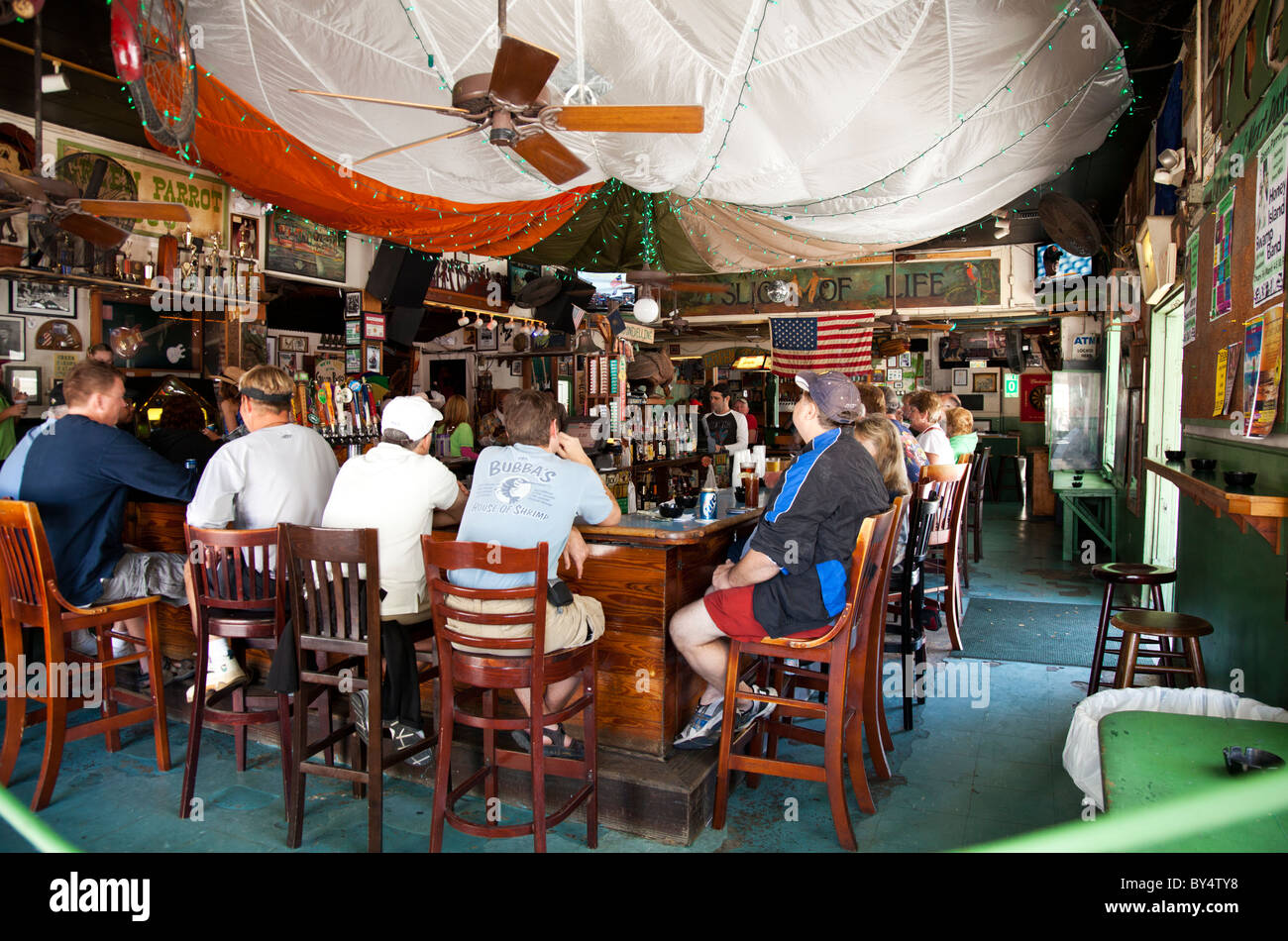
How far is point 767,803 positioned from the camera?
3244 mm

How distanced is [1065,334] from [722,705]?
27.2ft

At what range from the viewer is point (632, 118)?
3.46 m

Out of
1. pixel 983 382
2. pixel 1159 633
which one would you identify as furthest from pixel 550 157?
pixel 983 382

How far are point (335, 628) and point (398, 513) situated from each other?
0.46 m

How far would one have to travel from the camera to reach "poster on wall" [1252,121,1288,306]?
2.60 meters

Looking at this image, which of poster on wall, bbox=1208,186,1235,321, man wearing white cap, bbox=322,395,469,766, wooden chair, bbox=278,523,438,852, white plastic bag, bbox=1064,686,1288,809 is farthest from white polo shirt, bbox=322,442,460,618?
poster on wall, bbox=1208,186,1235,321

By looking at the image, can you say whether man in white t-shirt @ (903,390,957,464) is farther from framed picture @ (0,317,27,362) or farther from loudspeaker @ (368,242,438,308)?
Answer: framed picture @ (0,317,27,362)

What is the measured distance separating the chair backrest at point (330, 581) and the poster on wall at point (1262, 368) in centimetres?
304

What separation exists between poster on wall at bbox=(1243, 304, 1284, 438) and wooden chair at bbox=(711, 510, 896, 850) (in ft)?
4.19

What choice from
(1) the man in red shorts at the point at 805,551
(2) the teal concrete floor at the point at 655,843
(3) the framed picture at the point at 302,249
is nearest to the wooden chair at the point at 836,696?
(1) the man in red shorts at the point at 805,551

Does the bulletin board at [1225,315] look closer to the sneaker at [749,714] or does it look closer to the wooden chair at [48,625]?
the sneaker at [749,714]

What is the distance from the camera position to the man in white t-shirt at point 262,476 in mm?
3334

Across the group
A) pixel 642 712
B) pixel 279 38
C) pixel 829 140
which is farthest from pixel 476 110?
pixel 642 712
